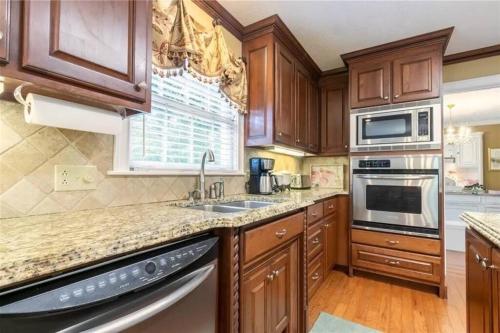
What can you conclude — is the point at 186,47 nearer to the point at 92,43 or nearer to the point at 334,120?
the point at 92,43

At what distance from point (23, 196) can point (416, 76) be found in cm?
310

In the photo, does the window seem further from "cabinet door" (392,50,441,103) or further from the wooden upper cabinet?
"cabinet door" (392,50,441,103)

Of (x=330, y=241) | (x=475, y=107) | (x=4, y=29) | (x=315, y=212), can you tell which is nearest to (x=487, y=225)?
(x=315, y=212)

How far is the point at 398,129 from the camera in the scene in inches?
102

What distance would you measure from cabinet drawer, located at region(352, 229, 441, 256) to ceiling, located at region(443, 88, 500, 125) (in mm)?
2364

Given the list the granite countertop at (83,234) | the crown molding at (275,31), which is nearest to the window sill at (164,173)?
the granite countertop at (83,234)

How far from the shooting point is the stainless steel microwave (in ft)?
7.95

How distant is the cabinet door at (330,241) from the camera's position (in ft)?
8.45

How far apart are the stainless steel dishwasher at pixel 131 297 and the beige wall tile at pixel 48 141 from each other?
2.30ft

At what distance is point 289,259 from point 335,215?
144 cm

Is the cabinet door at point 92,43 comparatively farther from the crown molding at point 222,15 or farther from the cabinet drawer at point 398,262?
the cabinet drawer at point 398,262

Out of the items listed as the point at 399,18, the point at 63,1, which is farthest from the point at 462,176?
the point at 63,1

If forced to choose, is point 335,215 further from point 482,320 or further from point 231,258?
point 231,258

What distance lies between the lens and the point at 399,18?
2117 millimetres
